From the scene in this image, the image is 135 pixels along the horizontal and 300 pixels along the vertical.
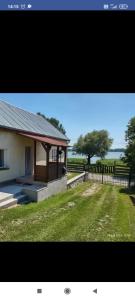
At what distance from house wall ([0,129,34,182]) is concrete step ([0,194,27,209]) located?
1.58m

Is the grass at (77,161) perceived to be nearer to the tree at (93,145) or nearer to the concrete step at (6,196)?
the tree at (93,145)

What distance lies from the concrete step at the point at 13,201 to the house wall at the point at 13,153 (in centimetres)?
158

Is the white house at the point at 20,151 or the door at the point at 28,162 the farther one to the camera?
the door at the point at 28,162

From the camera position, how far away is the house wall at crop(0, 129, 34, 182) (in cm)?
817

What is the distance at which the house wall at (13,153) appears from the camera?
8.17m

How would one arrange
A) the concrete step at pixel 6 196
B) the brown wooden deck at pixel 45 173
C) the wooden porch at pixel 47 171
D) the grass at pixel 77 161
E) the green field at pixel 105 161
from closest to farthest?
the concrete step at pixel 6 196
the wooden porch at pixel 47 171
the brown wooden deck at pixel 45 173
the green field at pixel 105 161
the grass at pixel 77 161

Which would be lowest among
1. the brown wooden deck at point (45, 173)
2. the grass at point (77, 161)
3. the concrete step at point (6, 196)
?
the concrete step at point (6, 196)

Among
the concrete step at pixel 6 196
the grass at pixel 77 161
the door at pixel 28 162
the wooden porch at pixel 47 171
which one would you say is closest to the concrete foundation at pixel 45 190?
the wooden porch at pixel 47 171

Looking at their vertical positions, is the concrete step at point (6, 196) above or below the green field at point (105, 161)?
below

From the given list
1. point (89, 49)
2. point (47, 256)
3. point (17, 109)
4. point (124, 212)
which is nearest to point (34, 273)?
point (47, 256)

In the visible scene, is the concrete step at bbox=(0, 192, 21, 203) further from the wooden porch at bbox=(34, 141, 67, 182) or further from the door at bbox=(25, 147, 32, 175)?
the door at bbox=(25, 147, 32, 175)

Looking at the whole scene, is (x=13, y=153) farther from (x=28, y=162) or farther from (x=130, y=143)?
(x=130, y=143)

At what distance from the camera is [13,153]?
894cm

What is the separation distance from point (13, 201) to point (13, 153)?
3.05 metres
